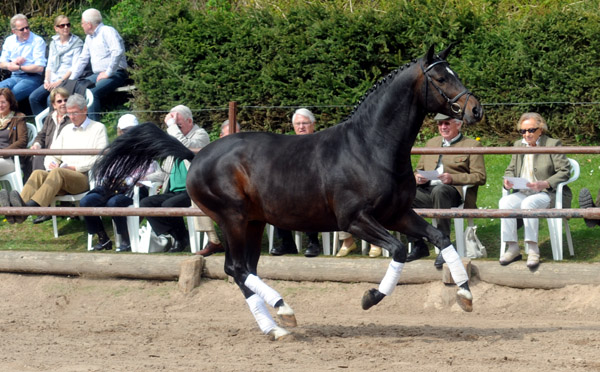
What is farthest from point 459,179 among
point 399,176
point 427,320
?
point 399,176

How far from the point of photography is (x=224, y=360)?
19.4ft

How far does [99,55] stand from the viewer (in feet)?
38.4

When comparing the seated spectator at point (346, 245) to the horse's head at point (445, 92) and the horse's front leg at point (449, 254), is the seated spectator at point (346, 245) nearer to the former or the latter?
the horse's front leg at point (449, 254)

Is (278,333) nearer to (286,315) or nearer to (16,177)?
(286,315)

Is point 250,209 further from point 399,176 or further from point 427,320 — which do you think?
point 427,320

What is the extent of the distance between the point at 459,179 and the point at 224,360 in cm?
310

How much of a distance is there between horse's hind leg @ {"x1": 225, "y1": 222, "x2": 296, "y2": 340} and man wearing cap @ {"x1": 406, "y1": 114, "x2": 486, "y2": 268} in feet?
5.32

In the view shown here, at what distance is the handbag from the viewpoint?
8.22 m

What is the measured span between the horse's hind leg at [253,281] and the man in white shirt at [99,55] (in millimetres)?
5179

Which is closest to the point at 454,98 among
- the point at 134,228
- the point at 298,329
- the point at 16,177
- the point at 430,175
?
the point at 430,175

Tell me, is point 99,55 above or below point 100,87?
above

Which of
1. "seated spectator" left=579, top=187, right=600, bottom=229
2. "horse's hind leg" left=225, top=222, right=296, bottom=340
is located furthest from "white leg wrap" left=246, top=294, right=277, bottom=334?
"seated spectator" left=579, top=187, right=600, bottom=229

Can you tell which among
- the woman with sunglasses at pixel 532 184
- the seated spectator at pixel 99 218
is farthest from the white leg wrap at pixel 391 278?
the seated spectator at pixel 99 218

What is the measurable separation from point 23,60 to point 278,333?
7053mm
